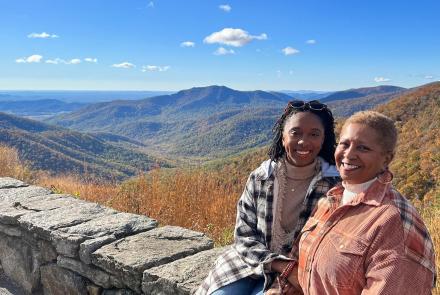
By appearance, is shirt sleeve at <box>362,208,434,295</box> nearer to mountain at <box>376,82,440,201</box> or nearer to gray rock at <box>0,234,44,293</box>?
gray rock at <box>0,234,44,293</box>

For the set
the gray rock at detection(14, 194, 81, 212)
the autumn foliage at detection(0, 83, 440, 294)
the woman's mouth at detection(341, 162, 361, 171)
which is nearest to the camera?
the woman's mouth at detection(341, 162, 361, 171)

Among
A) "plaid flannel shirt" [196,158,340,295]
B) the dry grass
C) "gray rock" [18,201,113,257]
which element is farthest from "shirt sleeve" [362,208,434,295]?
the dry grass

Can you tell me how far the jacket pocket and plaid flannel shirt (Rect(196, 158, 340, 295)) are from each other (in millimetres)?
406

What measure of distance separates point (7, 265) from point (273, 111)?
18888 centimetres

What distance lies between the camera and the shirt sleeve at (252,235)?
1706 mm

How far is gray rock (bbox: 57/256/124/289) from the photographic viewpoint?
2276 mm

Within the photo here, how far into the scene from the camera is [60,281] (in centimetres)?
257

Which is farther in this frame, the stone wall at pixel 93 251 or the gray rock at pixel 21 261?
the gray rock at pixel 21 261

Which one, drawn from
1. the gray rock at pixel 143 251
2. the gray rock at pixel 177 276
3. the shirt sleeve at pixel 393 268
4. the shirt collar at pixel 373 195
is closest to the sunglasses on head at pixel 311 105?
the shirt collar at pixel 373 195

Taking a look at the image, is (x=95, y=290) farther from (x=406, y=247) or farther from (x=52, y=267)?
(x=406, y=247)

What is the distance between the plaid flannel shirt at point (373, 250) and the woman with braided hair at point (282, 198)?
15.7 inches

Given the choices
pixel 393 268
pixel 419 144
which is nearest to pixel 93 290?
pixel 393 268

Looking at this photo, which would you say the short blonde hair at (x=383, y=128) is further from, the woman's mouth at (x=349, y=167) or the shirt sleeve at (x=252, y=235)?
the shirt sleeve at (x=252, y=235)

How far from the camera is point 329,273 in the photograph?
1215 mm
